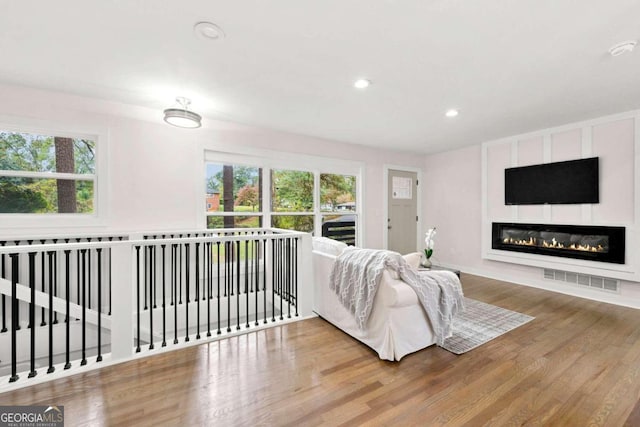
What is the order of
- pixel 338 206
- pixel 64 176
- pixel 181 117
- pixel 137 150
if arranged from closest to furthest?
pixel 181 117 → pixel 64 176 → pixel 137 150 → pixel 338 206

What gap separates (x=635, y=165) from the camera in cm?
321

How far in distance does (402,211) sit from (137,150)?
15.3 feet

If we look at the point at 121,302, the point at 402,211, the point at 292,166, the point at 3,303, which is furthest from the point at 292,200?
the point at 3,303

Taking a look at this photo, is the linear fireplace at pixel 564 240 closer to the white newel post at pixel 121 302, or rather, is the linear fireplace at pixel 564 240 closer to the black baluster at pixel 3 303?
the white newel post at pixel 121 302

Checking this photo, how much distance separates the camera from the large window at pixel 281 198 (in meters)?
3.80

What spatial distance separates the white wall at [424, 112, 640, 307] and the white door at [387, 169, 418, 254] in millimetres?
381

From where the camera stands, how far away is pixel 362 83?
8.38 ft

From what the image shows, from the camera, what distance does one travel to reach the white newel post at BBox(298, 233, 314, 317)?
9.68ft

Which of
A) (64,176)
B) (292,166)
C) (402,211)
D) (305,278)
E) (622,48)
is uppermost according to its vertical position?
(622,48)

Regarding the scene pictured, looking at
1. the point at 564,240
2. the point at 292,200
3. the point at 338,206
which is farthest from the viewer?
the point at 338,206

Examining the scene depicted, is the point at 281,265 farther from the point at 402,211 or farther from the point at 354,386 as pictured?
the point at 402,211

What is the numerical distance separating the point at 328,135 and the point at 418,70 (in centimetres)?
215

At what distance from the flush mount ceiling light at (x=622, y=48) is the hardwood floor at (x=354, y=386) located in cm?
241

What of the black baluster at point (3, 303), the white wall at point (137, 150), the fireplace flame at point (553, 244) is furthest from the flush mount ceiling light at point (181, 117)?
the fireplace flame at point (553, 244)
